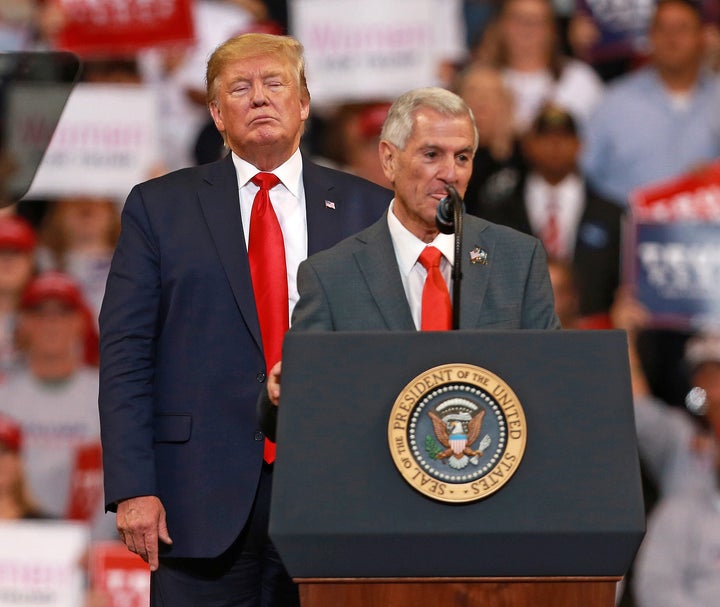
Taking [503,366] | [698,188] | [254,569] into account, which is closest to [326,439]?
[503,366]

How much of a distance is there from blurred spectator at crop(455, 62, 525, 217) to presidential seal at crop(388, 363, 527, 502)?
343cm

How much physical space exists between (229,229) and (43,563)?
296 cm

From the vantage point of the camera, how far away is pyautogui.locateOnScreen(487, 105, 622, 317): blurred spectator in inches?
206

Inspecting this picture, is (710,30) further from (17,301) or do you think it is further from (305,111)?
(305,111)

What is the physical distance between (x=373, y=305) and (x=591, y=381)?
39 cm

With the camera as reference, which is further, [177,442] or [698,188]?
[698,188]

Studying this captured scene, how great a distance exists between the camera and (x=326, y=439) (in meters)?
1.82

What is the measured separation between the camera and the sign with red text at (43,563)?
5070mm

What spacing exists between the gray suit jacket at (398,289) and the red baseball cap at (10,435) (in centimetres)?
318

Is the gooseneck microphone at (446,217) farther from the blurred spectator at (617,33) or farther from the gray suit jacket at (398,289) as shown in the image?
the blurred spectator at (617,33)

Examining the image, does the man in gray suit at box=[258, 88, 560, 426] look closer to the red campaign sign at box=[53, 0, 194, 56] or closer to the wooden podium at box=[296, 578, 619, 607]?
the wooden podium at box=[296, 578, 619, 607]

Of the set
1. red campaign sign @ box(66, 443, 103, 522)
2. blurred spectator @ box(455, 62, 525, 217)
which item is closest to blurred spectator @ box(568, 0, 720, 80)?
blurred spectator @ box(455, 62, 525, 217)

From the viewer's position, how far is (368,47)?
5.44 meters

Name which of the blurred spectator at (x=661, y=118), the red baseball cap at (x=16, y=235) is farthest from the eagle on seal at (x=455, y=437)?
the red baseball cap at (x=16, y=235)
